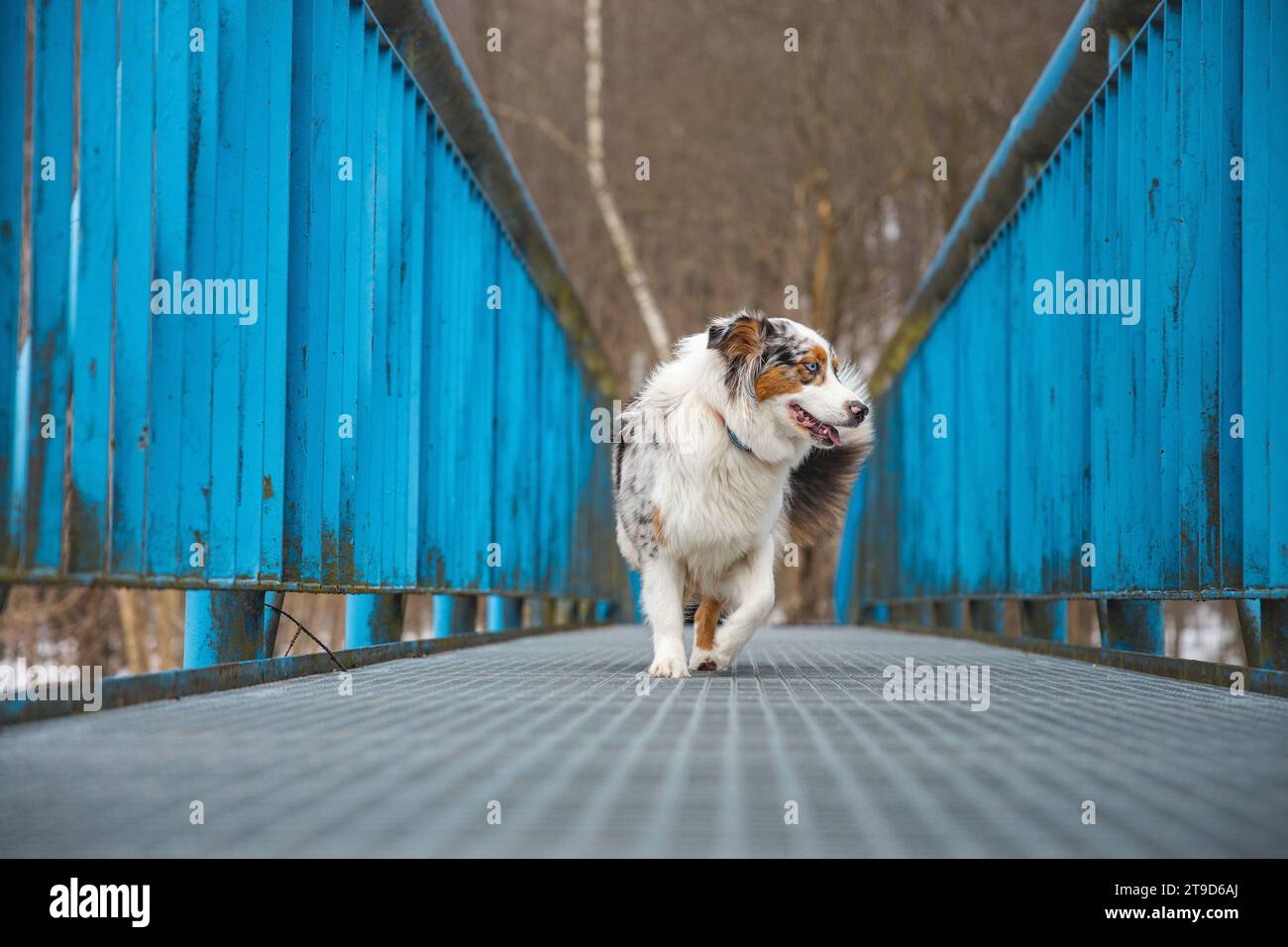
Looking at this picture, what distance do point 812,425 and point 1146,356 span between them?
978 millimetres

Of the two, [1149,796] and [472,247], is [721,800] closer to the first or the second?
[1149,796]

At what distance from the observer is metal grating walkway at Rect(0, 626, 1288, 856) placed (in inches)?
70.4

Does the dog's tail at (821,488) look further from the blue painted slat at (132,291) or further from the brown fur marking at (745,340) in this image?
the blue painted slat at (132,291)

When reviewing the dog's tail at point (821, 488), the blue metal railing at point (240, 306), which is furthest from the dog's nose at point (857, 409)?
the blue metal railing at point (240, 306)

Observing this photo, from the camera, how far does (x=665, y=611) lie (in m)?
4.84

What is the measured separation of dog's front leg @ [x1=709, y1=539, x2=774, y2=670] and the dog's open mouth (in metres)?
0.38

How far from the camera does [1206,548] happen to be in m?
3.88

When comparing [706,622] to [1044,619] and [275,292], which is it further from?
[1044,619]

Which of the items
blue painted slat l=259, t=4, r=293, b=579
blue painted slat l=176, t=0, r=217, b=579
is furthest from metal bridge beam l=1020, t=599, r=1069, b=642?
blue painted slat l=176, t=0, r=217, b=579

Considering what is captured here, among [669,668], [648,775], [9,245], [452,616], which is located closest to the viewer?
[648,775]

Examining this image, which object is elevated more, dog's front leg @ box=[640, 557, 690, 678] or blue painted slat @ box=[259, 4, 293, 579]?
blue painted slat @ box=[259, 4, 293, 579]

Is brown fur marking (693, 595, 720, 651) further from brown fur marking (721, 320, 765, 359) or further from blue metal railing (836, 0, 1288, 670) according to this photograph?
blue metal railing (836, 0, 1288, 670)

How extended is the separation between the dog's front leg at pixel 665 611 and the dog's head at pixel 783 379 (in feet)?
1.78

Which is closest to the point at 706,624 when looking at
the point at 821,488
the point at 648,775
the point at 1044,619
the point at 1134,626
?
the point at 821,488
